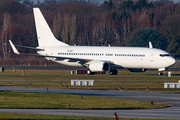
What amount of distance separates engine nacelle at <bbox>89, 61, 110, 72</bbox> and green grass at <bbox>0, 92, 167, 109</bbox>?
26860 millimetres

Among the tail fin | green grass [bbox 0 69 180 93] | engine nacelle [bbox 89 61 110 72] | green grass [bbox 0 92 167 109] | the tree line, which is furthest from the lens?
the tree line

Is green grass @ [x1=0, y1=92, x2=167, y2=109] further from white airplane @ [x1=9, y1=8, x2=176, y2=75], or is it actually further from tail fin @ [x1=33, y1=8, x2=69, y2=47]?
tail fin @ [x1=33, y1=8, x2=69, y2=47]

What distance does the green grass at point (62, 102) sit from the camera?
2467 cm

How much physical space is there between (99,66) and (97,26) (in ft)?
247

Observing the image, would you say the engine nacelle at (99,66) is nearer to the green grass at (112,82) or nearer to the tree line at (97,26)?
the green grass at (112,82)

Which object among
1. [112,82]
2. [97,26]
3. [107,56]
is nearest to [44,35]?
[107,56]

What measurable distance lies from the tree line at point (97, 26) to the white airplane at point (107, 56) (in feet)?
158

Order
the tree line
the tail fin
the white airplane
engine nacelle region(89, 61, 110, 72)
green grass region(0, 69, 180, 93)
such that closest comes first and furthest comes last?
green grass region(0, 69, 180, 93) → the white airplane → engine nacelle region(89, 61, 110, 72) → the tail fin → the tree line

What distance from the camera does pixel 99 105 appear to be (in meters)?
25.4

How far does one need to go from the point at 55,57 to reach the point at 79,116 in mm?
39709

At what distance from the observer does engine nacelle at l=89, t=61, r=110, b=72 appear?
2235 inches

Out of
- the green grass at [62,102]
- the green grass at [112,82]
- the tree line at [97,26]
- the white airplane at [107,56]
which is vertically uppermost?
the tree line at [97,26]

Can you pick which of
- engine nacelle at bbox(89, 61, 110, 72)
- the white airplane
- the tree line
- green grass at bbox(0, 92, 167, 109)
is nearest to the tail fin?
the white airplane

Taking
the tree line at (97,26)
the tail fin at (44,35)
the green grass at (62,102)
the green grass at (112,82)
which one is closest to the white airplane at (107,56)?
the tail fin at (44,35)
